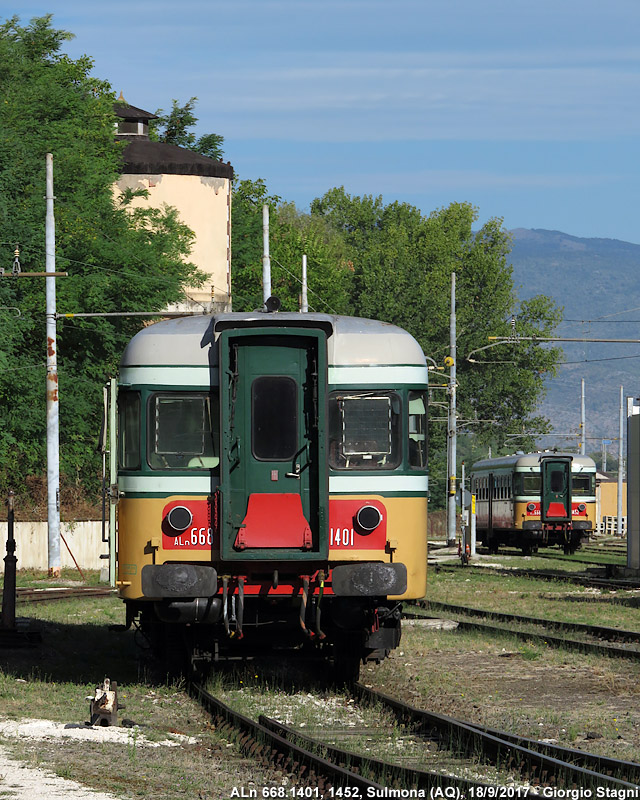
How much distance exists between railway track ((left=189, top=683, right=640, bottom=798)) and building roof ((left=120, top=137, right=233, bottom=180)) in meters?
48.6

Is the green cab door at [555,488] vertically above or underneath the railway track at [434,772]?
above

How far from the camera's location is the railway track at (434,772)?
9.03 metres

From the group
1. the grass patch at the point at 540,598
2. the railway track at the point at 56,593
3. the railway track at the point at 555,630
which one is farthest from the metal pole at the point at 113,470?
the railway track at the point at 56,593

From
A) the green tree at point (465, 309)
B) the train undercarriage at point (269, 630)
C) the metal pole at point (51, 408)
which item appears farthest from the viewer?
the green tree at point (465, 309)

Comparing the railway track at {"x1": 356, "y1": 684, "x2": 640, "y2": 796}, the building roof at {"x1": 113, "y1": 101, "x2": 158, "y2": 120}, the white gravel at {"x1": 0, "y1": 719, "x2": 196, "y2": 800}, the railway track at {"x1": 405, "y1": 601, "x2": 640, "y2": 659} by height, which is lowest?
the railway track at {"x1": 405, "y1": 601, "x2": 640, "y2": 659}

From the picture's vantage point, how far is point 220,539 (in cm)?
1278

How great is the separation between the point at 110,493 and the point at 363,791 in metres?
5.78

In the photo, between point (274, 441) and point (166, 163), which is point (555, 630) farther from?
point (166, 163)

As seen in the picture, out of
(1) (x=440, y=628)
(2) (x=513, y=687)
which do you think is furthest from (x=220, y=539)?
(1) (x=440, y=628)

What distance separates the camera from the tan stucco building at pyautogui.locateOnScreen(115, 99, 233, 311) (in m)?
A: 58.9

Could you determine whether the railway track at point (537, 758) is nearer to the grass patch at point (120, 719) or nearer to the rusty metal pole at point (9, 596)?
the grass patch at point (120, 719)

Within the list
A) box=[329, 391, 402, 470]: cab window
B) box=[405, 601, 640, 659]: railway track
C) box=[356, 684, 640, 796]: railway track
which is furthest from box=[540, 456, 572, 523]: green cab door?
box=[356, 684, 640, 796]: railway track

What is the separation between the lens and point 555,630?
20.6 metres

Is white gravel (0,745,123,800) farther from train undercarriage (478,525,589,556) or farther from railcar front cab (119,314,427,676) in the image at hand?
train undercarriage (478,525,589,556)
